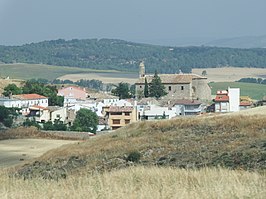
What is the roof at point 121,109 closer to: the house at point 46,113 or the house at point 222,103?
the house at point 46,113

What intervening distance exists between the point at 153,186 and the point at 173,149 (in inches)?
552

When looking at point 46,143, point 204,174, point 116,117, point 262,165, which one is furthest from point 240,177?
point 116,117

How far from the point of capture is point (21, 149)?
40.7 meters

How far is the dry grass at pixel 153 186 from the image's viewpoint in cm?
877

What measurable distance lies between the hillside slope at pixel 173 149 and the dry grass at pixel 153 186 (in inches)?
198

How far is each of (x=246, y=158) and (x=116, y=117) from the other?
64726mm

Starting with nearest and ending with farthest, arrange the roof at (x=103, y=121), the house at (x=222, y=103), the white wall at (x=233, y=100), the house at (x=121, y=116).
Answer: the house at (x=121, y=116), the roof at (x=103, y=121), the white wall at (x=233, y=100), the house at (x=222, y=103)

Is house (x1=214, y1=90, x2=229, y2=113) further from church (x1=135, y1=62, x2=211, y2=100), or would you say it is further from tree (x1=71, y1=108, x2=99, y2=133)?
tree (x1=71, y1=108, x2=99, y2=133)

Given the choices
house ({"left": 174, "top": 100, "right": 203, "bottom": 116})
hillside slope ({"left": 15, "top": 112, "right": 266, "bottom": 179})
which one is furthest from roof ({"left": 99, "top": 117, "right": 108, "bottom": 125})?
hillside slope ({"left": 15, "top": 112, "right": 266, "bottom": 179})

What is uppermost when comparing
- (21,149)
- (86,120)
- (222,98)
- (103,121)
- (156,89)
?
(156,89)

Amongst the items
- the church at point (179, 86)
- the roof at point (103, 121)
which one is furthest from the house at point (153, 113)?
the church at point (179, 86)

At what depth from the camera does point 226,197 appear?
27.8ft

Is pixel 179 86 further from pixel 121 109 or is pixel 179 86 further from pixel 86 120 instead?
pixel 86 120

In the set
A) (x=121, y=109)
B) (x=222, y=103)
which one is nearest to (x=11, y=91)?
(x=121, y=109)
